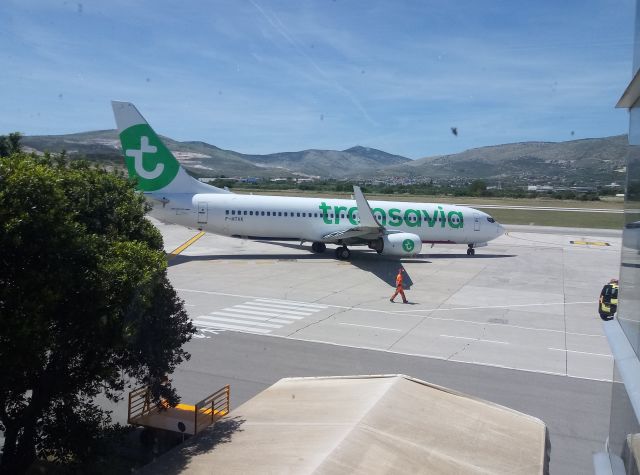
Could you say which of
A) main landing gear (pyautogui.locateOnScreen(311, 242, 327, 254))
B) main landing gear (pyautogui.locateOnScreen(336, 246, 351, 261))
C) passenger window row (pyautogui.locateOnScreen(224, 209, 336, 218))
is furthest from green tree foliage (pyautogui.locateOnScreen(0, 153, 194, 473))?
main landing gear (pyautogui.locateOnScreen(311, 242, 327, 254))

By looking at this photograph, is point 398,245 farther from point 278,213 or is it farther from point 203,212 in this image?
point 203,212

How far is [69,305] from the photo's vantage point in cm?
818

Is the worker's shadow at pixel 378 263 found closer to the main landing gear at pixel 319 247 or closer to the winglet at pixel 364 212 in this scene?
the main landing gear at pixel 319 247

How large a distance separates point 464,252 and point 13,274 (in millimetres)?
39873

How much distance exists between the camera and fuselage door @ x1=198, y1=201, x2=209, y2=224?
36094mm

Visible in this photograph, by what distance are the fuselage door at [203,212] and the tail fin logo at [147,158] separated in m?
2.53

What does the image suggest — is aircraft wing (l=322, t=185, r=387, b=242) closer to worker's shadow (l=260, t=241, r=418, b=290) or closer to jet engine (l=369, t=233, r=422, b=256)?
jet engine (l=369, t=233, r=422, b=256)

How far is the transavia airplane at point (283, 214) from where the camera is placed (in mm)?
34906

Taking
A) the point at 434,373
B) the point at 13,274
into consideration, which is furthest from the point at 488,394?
the point at 13,274

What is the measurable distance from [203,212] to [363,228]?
33.0 ft

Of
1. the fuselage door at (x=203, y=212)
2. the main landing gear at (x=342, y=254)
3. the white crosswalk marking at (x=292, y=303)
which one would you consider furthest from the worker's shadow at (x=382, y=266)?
the fuselage door at (x=203, y=212)

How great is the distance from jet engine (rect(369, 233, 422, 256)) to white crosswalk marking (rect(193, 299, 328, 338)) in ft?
40.3

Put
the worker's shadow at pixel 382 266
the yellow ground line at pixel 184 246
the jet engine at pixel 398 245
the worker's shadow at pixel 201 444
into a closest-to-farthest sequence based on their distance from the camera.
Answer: the worker's shadow at pixel 201 444 < the worker's shadow at pixel 382 266 < the jet engine at pixel 398 245 < the yellow ground line at pixel 184 246

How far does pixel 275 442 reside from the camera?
762 centimetres
